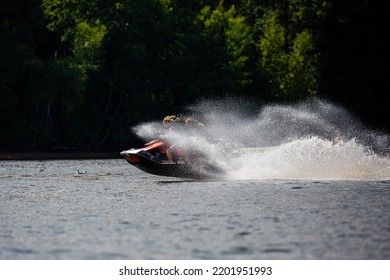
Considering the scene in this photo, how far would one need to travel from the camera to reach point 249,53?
310 feet

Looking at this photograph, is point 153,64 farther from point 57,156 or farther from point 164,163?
point 164,163

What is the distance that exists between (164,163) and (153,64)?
5109 centimetres

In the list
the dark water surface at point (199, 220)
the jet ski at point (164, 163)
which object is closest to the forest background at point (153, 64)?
the jet ski at point (164, 163)

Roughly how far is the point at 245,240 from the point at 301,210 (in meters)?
5.50

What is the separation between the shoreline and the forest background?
1.80 metres

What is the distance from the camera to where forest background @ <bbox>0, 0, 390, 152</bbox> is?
69.9m

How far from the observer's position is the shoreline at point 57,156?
65500 millimetres

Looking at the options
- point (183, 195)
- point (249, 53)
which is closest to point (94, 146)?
point (249, 53)

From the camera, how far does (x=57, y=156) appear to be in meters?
69.1

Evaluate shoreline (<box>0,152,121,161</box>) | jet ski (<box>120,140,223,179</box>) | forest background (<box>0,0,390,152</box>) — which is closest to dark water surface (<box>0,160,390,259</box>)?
jet ski (<box>120,140,223,179</box>)

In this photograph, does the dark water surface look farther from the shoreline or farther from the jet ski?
the shoreline

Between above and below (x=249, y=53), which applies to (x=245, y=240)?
below

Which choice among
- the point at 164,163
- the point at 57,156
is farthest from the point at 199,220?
the point at 57,156

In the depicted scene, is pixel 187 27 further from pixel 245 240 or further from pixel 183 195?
pixel 245 240
